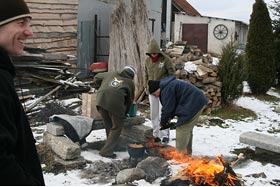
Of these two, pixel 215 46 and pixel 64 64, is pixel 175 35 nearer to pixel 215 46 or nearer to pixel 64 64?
pixel 215 46

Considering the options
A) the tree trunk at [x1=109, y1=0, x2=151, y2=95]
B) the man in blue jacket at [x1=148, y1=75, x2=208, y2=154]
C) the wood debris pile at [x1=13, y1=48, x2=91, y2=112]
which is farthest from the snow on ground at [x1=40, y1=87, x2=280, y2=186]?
the wood debris pile at [x1=13, y1=48, x2=91, y2=112]

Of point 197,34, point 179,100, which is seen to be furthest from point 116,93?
point 197,34

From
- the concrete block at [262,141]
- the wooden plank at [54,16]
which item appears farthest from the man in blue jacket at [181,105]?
the wooden plank at [54,16]

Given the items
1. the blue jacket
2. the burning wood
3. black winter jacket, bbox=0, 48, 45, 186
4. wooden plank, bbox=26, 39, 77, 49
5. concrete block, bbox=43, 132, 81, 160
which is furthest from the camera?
wooden plank, bbox=26, 39, 77, 49

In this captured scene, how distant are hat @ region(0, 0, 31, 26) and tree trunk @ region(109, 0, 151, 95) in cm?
870

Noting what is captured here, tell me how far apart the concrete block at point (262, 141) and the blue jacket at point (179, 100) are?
4.49ft

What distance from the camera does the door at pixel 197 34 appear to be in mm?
28233

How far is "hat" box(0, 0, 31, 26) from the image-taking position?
1.62 metres

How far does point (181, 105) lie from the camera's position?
5984 mm

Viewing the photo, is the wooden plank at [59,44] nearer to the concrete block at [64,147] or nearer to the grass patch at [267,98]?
the concrete block at [64,147]

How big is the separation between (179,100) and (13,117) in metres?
4.57

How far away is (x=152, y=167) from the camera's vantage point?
5211 millimetres

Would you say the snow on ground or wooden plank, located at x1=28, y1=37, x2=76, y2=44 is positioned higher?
wooden plank, located at x1=28, y1=37, x2=76, y2=44

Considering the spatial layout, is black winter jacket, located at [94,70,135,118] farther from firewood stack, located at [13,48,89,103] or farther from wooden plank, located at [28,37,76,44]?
wooden plank, located at [28,37,76,44]
